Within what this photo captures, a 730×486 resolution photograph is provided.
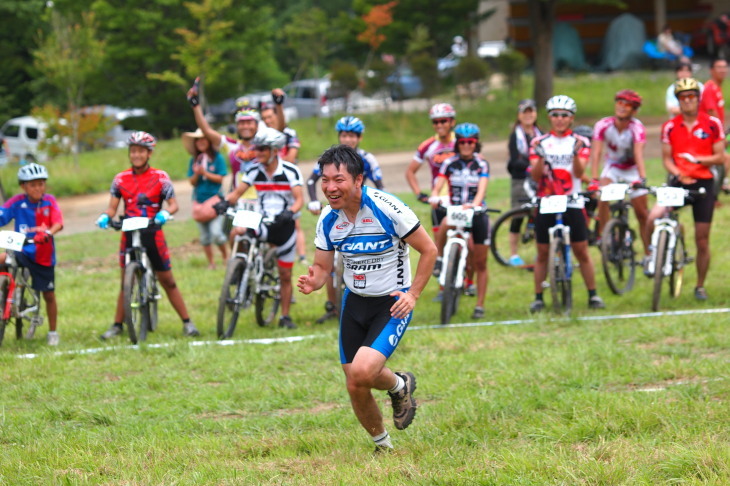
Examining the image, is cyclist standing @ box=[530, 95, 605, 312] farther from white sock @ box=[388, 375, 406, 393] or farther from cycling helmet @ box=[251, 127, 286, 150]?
white sock @ box=[388, 375, 406, 393]

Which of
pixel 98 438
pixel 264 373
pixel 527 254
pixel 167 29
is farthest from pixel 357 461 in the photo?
pixel 167 29

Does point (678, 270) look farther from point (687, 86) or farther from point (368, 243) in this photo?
point (368, 243)

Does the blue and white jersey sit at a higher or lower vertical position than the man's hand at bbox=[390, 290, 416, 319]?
higher

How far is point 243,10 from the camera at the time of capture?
109ft

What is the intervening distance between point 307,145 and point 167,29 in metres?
7.35

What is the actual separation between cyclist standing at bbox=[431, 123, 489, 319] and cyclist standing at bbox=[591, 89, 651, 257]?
171cm

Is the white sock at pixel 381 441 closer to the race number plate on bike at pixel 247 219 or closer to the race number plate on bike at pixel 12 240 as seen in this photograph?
the race number plate on bike at pixel 247 219

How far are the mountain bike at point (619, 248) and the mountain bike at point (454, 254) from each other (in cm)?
206

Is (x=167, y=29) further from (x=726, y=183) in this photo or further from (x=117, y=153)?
(x=726, y=183)

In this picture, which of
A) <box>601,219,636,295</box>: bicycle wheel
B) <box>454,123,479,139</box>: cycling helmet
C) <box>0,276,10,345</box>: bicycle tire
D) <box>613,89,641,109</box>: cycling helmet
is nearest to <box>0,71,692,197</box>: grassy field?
<box>0,276,10,345</box>: bicycle tire

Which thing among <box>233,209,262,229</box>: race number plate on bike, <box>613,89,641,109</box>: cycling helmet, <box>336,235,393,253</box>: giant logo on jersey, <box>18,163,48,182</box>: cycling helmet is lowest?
<box>233,209,262,229</box>: race number plate on bike

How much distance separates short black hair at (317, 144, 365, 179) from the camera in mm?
5844

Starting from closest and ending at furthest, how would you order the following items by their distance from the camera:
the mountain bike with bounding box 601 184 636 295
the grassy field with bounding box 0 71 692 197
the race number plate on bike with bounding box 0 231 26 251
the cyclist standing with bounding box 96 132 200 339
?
the race number plate on bike with bounding box 0 231 26 251, the cyclist standing with bounding box 96 132 200 339, the mountain bike with bounding box 601 184 636 295, the grassy field with bounding box 0 71 692 197

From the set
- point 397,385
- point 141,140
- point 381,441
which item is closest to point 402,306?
point 397,385
